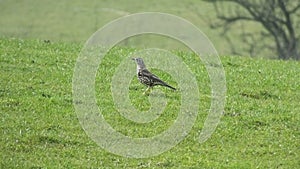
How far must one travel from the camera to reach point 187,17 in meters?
52.5

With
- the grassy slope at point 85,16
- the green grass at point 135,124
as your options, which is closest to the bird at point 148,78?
the green grass at point 135,124

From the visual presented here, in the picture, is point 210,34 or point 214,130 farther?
point 210,34

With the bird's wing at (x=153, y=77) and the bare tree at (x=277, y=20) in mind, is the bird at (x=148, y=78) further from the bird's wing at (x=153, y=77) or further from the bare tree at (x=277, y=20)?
the bare tree at (x=277, y=20)

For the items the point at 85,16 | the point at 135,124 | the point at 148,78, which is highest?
the point at 148,78

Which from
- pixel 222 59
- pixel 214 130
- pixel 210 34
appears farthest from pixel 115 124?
pixel 210 34

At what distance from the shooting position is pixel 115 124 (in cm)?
1653

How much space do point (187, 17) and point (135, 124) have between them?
36383mm

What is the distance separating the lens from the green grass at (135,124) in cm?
1486

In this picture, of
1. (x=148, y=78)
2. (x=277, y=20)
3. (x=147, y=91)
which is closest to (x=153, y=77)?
(x=148, y=78)

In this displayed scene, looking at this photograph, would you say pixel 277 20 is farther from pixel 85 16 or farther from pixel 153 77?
pixel 153 77

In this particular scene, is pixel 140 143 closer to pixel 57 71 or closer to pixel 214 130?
pixel 214 130

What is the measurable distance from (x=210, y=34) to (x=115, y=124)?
3437 centimetres

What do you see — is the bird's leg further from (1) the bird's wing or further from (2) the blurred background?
(2) the blurred background

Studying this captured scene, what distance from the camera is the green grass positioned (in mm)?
14859
